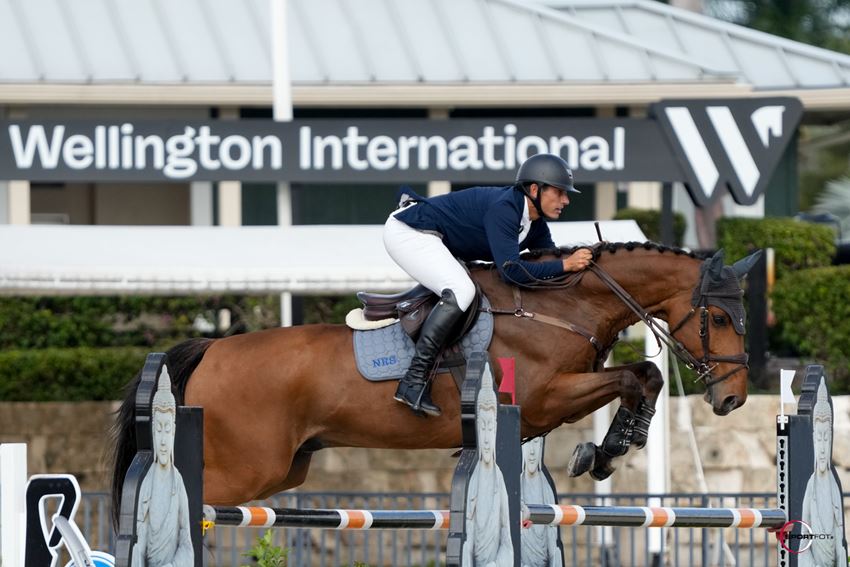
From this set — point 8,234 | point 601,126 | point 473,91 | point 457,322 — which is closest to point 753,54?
point 473,91

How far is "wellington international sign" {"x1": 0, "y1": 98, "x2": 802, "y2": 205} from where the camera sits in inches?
441

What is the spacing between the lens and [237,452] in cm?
740

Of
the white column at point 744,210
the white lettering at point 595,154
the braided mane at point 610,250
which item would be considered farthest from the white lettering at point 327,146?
the white column at point 744,210

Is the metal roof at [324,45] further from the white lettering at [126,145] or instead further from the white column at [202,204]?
the white lettering at [126,145]

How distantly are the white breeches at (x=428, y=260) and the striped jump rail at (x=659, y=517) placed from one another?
43.3 inches

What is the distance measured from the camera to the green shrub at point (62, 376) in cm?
1347

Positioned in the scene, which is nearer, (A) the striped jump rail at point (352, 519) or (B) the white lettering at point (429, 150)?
(A) the striped jump rail at point (352, 519)

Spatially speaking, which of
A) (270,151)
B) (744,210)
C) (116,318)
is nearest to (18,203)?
(116,318)

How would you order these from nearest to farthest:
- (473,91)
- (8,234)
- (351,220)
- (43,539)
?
1. (43,539)
2. (8,234)
3. (473,91)
4. (351,220)

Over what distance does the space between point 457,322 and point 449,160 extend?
469cm

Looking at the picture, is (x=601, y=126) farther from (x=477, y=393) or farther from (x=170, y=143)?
(x=477, y=393)

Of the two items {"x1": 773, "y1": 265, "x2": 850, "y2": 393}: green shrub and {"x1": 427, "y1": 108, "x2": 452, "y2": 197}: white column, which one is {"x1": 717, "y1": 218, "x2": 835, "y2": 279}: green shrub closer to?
{"x1": 773, "y1": 265, "x2": 850, "y2": 393}: green shrub

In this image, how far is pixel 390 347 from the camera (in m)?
7.23

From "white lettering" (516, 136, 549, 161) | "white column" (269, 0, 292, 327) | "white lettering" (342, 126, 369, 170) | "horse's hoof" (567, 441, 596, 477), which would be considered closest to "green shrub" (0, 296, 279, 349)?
"white column" (269, 0, 292, 327)
